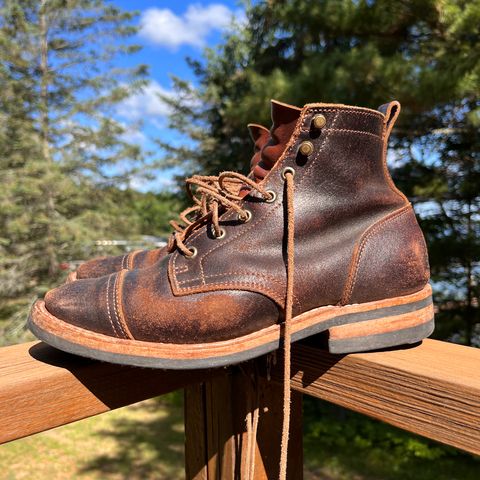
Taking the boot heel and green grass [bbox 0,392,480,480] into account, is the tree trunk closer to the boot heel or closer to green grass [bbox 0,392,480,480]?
green grass [bbox 0,392,480,480]

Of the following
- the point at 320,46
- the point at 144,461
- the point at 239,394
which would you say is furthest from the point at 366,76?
the point at 144,461

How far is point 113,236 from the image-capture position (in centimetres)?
751

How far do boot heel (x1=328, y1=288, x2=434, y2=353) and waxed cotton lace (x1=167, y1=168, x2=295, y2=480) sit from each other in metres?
0.10

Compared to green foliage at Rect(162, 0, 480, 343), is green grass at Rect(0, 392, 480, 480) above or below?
below

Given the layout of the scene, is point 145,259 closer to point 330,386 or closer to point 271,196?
point 271,196

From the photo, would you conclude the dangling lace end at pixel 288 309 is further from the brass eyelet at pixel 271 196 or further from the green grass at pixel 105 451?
the green grass at pixel 105 451

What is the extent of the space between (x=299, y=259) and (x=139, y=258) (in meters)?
0.37

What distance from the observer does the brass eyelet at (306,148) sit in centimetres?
76

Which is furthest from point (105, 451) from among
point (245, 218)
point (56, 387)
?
point (245, 218)

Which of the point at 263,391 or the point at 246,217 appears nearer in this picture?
the point at 246,217

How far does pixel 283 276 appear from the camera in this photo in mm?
758

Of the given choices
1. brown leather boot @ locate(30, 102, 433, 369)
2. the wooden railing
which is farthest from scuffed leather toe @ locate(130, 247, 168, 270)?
the wooden railing

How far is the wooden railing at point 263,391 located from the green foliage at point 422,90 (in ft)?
10.3

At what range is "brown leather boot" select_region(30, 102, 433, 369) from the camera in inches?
28.2
